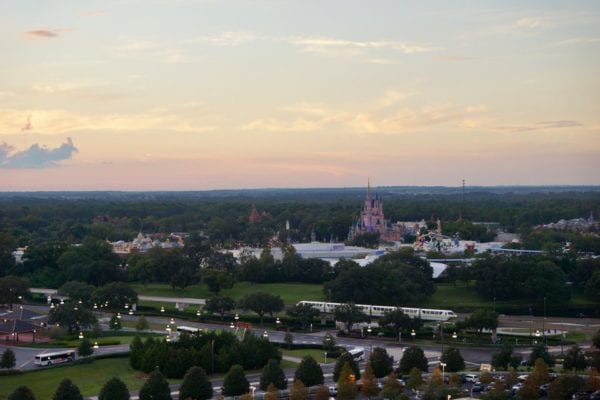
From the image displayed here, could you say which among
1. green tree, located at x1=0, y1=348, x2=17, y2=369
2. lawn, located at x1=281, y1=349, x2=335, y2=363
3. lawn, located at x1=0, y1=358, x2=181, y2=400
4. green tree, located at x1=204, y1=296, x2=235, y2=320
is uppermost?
green tree, located at x1=204, y1=296, x2=235, y2=320

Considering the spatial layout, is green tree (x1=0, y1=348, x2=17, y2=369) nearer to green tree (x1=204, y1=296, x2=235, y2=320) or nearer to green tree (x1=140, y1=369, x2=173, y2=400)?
green tree (x1=140, y1=369, x2=173, y2=400)

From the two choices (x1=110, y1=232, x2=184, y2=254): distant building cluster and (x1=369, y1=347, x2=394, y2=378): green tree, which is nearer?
(x1=369, y1=347, x2=394, y2=378): green tree

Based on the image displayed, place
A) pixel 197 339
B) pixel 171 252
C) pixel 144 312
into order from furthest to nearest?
pixel 171 252
pixel 144 312
pixel 197 339

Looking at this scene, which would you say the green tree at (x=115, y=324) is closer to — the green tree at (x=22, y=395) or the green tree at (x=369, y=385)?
the green tree at (x=22, y=395)

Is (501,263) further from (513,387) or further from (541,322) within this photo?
(513,387)

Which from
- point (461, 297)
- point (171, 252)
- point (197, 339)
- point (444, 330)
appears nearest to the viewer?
point (197, 339)

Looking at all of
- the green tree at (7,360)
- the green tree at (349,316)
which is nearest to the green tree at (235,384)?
the green tree at (7,360)

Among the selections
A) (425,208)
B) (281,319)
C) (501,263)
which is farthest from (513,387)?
(425,208)

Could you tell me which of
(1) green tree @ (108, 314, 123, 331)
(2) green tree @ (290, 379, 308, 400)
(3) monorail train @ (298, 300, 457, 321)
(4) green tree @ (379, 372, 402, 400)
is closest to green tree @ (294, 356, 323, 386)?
(2) green tree @ (290, 379, 308, 400)
